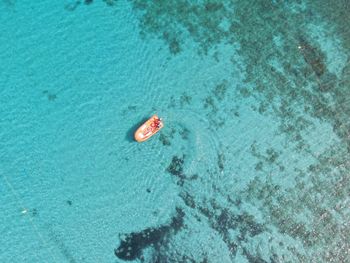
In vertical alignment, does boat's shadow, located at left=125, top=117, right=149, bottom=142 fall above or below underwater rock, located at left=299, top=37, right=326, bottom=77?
below

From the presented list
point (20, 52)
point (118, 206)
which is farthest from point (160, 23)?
point (118, 206)

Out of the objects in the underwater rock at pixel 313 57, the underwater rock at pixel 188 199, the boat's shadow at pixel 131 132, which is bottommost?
the underwater rock at pixel 188 199

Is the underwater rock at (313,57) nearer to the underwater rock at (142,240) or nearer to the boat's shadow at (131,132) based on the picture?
the boat's shadow at (131,132)

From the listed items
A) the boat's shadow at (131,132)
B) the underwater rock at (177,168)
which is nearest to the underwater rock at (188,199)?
the underwater rock at (177,168)

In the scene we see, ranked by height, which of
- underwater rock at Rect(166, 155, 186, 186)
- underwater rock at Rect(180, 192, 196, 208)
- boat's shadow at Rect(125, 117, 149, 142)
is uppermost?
boat's shadow at Rect(125, 117, 149, 142)

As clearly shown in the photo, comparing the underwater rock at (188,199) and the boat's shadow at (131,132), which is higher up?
the boat's shadow at (131,132)

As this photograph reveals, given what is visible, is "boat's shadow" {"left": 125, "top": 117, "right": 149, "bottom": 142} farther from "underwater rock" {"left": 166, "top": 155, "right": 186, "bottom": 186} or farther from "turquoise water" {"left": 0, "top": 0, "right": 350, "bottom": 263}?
"underwater rock" {"left": 166, "top": 155, "right": 186, "bottom": 186}

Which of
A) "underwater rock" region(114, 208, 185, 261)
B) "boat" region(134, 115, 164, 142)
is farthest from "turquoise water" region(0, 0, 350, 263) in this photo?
"boat" region(134, 115, 164, 142)
